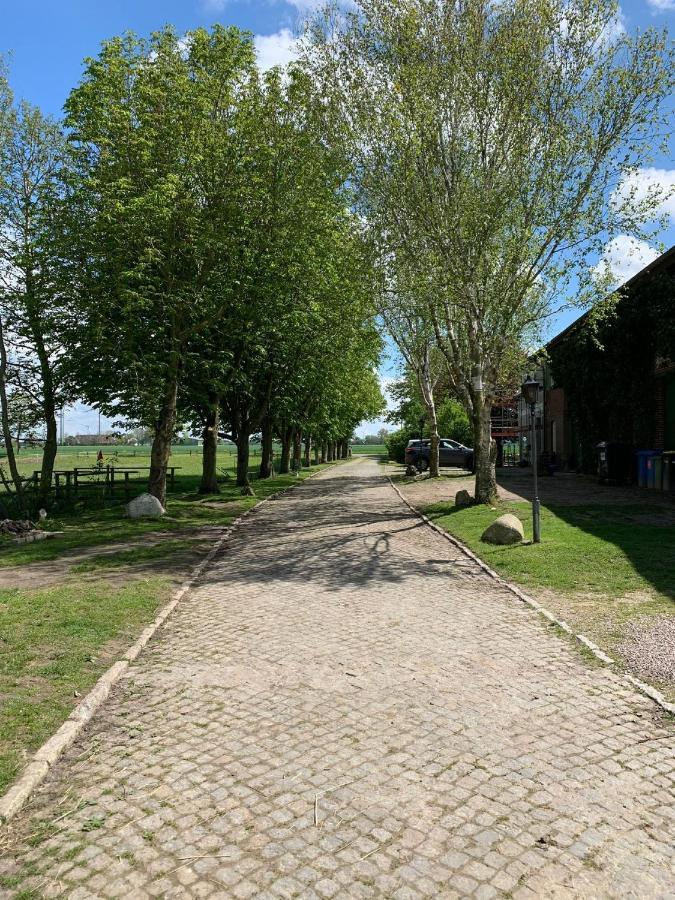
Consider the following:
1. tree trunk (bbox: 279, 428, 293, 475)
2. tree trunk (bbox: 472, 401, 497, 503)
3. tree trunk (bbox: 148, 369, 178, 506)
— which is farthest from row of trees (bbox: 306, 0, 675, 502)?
tree trunk (bbox: 279, 428, 293, 475)

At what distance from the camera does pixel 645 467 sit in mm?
22141

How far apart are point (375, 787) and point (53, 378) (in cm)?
1823

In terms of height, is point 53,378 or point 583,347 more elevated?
point 583,347

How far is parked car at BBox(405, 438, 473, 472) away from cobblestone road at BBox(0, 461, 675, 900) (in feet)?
97.6

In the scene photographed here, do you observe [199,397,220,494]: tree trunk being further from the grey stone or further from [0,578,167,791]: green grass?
[0,578,167,791]: green grass

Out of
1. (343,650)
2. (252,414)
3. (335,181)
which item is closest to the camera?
(343,650)

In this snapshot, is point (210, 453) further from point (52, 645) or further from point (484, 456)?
point (52, 645)

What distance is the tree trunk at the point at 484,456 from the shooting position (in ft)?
57.1

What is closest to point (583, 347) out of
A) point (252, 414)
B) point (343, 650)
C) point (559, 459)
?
point (559, 459)

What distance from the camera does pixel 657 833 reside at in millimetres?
3316

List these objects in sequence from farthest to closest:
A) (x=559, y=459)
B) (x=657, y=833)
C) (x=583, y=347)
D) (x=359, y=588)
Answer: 1. (x=559, y=459)
2. (x=583, y=347)
3. (x=359, y=588)
4. (x=657, y=833)

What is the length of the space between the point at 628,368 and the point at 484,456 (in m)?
9.51

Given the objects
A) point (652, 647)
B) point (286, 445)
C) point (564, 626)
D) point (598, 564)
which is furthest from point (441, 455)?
point (652, 647)

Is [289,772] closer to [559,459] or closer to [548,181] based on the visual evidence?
[548,181]
